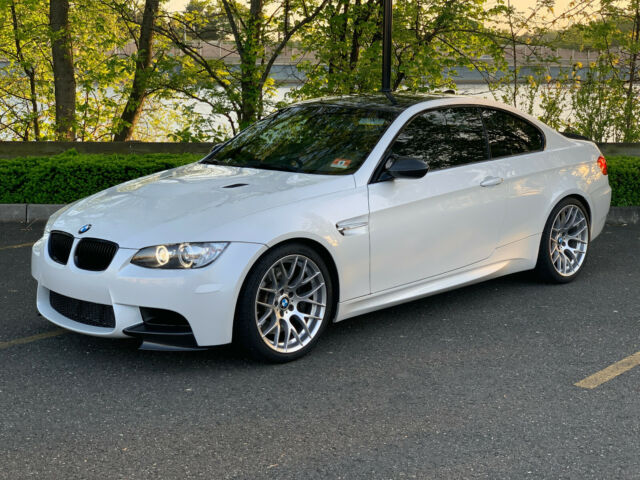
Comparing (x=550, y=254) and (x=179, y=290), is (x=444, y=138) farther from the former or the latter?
(x=179, y=290)

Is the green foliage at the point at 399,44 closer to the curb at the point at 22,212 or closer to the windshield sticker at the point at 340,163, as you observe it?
the curb at the point at 22,212

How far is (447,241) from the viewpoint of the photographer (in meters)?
5.83

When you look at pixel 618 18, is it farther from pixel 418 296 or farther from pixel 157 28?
pixel 418 296

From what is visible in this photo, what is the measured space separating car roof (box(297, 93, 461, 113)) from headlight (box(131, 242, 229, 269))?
1998mm

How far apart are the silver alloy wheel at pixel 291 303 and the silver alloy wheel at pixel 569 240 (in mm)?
2477

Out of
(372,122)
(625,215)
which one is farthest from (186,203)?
(625,215)

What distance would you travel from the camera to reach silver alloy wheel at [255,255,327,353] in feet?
16.3

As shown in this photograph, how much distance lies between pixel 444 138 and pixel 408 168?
0.81 meters

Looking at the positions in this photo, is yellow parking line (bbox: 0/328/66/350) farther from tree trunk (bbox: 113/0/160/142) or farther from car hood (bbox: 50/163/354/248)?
tree trunk (bbox: 113/0/160/142)

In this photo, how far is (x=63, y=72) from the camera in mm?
14898

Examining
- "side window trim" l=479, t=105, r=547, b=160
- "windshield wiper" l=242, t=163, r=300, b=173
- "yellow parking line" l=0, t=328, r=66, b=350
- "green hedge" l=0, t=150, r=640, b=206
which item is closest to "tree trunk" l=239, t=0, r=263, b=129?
"green hedge" l=0, t=150, r=640, b=206

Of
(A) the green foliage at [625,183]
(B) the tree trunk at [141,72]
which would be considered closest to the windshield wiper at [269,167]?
(A) the green foliage at [625,183]

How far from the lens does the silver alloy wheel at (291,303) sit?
4.96 metres

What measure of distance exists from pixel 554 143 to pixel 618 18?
22.9 feet
